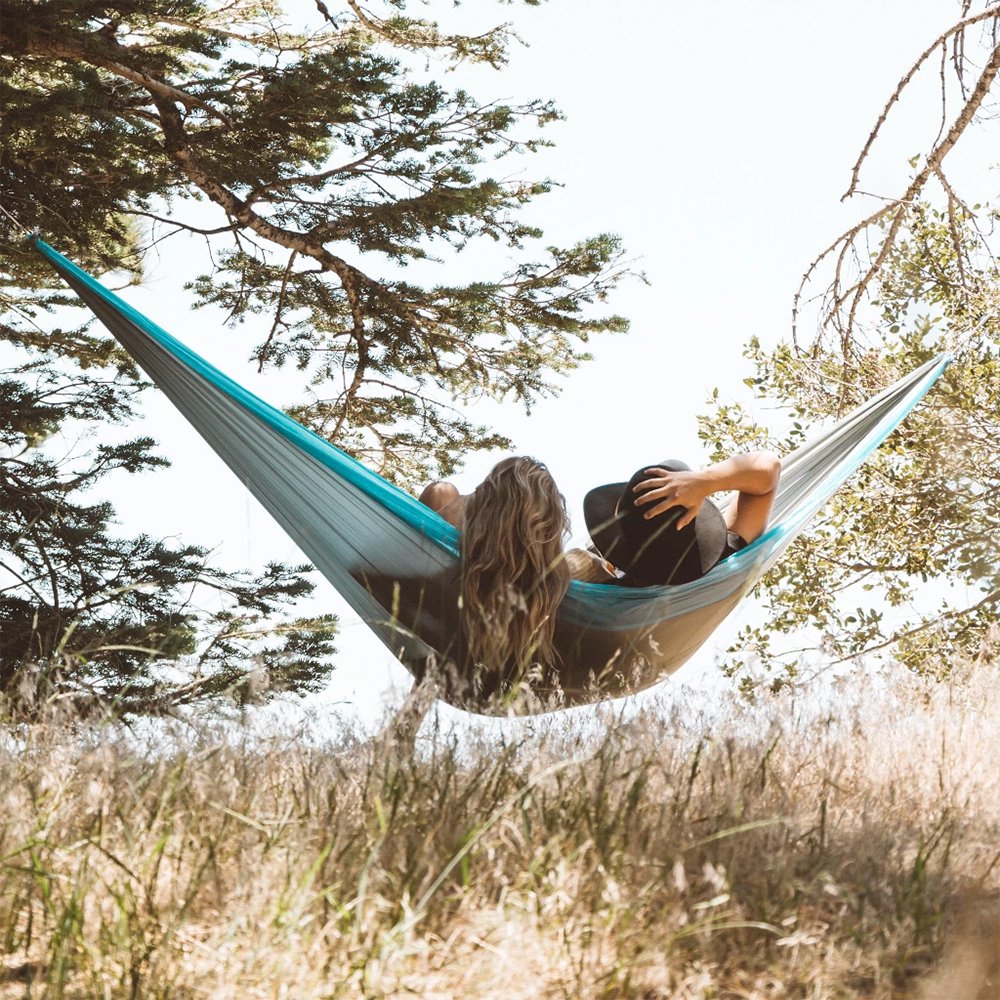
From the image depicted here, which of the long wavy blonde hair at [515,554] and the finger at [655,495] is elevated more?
the finger at [655,495]

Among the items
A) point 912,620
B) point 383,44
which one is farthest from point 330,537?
point 912,620

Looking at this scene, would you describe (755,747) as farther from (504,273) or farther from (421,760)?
(504,273)

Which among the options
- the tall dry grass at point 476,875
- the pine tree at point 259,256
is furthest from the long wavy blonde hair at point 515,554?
the pine tree at point 259,256

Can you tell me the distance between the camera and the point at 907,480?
4.61 m

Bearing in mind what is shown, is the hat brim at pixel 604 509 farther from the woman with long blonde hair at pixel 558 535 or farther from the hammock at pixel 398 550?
the hammock at pixel 398 550

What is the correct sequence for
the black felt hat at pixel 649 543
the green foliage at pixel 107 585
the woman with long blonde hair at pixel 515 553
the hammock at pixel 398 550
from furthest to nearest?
the green foliage at pixel 107 585 < the black felt hat at pixel 649 543 < the hammock at pixel 398 550 < the woman with long blonde hair at pixel 515 553

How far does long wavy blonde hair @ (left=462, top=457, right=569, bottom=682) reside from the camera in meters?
2.29

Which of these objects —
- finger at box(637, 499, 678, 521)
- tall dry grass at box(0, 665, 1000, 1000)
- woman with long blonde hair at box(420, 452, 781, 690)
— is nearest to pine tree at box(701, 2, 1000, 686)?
woman with long blonde hair at box(420, 452, 781, 690)

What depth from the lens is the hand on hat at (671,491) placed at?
8.06ft

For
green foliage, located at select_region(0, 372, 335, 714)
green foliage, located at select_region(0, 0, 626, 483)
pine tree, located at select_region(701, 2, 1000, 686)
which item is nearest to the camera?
green foliage, located at select_region(0, 0, 626, 483)

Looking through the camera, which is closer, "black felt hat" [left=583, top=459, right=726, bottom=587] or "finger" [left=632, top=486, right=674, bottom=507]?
"finger" [left=632, top=486, right=674, bottom=507]

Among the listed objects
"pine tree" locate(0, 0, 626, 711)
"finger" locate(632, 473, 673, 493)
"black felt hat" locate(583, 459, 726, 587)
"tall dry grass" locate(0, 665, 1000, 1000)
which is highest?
"pine tree" locate(0, 0, 626, 711)

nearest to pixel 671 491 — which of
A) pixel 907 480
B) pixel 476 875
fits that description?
pixel 476 875

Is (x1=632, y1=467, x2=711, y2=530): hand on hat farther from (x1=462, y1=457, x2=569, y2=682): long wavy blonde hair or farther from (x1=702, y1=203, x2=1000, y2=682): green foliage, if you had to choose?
(x1=702, y1=203, x2=1000, y2=682): green foliage
